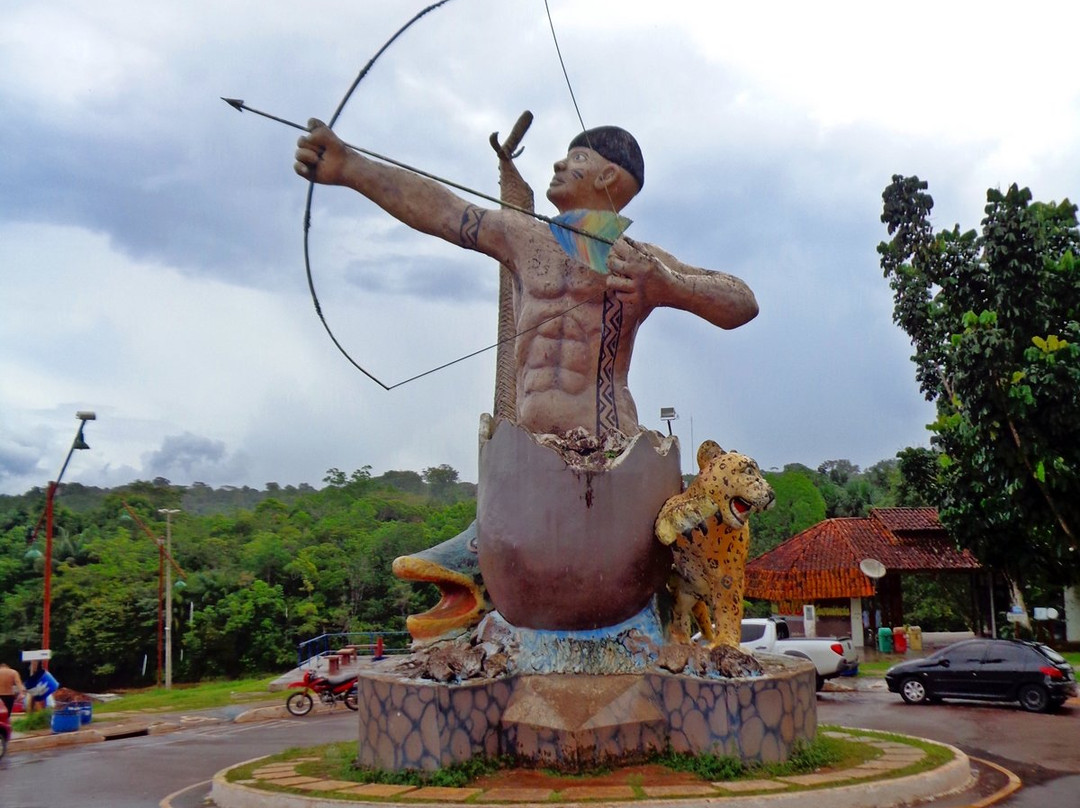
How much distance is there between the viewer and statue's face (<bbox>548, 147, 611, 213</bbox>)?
771 centimetres

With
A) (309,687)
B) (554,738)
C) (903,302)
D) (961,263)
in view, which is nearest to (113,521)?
(309,687)

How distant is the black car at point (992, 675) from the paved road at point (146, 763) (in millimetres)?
7794

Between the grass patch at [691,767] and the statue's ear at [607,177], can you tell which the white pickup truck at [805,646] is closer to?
the grass patch at [691,767]

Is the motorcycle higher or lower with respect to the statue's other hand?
lower

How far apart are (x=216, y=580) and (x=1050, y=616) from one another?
26.5 m

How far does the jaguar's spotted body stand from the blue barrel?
31.9 ft

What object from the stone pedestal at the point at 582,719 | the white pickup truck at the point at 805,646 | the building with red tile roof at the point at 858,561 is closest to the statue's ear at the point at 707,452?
the stone pedestal at the point at 582,719

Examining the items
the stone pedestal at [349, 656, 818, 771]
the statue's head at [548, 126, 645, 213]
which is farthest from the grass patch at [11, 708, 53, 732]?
the statue's head at [548, 126, 645, 213]

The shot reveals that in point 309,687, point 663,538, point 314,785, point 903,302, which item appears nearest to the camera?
point 314,785

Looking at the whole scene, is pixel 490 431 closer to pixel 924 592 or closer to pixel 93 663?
pixel 93 663

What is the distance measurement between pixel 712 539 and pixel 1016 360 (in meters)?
9.36

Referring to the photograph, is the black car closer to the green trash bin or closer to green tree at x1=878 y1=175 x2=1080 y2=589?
green tree at x1=878 y1=175 x2=1080 y2=589

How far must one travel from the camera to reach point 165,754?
10094 millimetres

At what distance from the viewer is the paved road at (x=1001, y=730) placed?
281 inches
